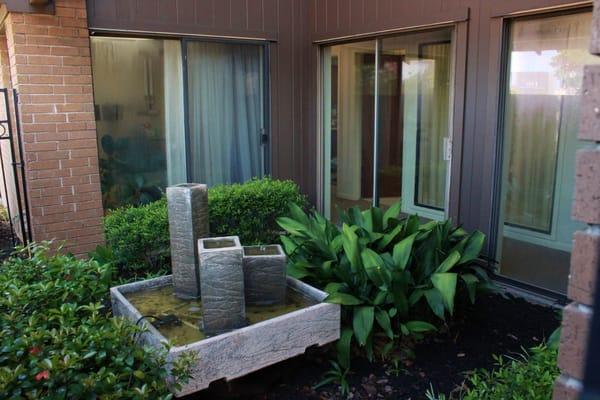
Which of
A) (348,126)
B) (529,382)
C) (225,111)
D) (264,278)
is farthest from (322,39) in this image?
(529,382)

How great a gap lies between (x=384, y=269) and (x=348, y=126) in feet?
11.1

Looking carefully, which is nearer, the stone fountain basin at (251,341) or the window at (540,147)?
the stone fountain basin at (251,341)

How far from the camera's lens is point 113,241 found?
169 inches

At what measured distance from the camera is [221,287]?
2.89m

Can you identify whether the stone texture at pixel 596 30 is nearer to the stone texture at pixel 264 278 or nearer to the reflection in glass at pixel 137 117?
the stone texture at pixel 264 278

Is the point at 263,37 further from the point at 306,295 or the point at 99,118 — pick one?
the point at 306,295

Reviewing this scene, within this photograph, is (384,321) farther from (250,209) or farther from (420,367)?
(250,209)

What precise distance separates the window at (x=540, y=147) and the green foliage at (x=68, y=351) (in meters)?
3.49

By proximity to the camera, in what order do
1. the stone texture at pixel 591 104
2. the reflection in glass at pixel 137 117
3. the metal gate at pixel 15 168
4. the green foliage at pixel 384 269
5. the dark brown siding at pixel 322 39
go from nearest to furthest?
the stone texture at pixel 591 104, the green foliage at pixel 384 269, the dark brown siding at pixel 322 39, the metal gate at pixel 15 168, the reflection in glass at pixel 137 117

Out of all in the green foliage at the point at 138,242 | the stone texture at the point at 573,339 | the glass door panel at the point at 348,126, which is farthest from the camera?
the glass door panel at the point at 348,126

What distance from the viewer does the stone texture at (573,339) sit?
5.23ft

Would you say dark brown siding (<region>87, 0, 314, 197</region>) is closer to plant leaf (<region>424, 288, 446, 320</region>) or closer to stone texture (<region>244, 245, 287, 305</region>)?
stone texture (<region>244, 245, 287, 305</region>)

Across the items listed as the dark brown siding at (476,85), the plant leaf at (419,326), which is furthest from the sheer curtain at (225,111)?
the plant leaf at (419,326)

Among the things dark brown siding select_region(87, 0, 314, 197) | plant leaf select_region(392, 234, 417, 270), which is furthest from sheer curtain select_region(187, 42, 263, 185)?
plant leaf select_region(392, 234, 417, 270)
